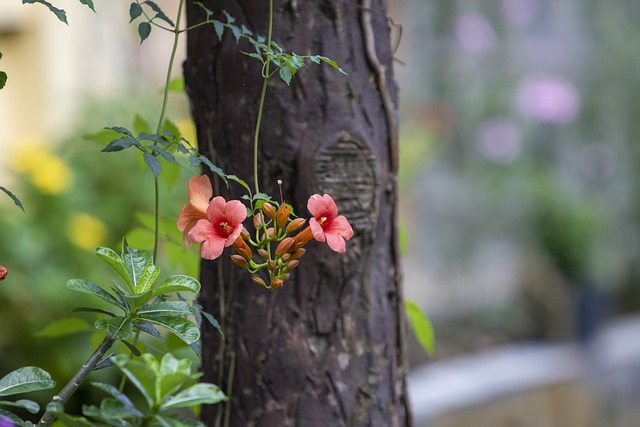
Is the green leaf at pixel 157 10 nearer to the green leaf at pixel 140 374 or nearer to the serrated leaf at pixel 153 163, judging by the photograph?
the serrated leaf at pixel 153 163

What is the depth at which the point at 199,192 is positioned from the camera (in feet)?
2.64

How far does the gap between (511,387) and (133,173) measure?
1537mm

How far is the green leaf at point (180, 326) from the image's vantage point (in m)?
0.74

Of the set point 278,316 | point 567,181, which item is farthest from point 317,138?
point 567,181

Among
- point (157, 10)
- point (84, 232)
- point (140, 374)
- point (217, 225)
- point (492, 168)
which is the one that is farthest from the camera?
point (492, 168)

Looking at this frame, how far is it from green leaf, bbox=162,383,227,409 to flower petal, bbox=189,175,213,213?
0.17 metres

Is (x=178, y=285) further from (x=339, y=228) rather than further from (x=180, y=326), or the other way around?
(x=339, y=228)

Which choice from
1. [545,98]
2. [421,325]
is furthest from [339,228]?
[545,98]

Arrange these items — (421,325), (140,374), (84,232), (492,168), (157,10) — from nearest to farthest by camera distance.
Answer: (140,374)
(157,10)
(421,325)
(84,232)
(492,168)

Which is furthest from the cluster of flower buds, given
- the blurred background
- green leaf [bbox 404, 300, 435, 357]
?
the blurred background

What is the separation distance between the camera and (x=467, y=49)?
4.28 m

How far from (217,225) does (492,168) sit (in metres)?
3.61

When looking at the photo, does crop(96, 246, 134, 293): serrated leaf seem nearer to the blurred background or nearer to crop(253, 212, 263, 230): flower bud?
crop(253, 212, 263, 230): flower bud

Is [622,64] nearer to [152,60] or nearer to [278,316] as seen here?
[152,60]
